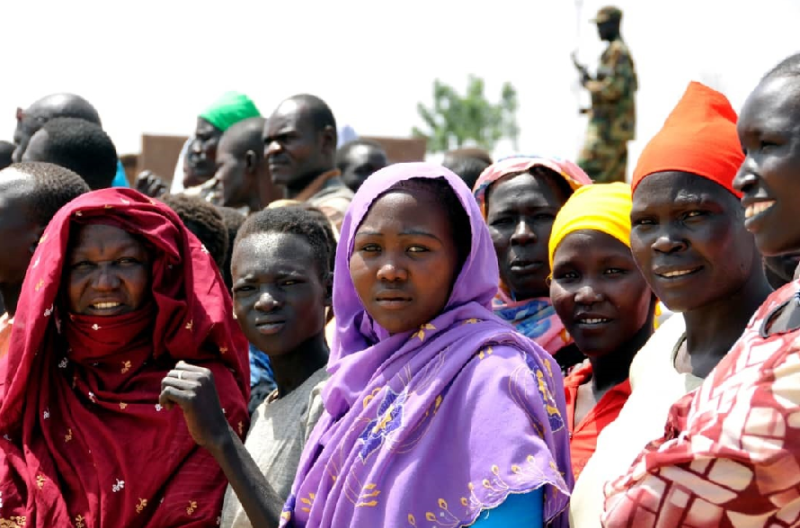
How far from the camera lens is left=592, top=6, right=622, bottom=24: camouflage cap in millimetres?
10914

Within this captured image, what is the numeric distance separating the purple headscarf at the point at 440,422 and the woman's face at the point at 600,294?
0.72 m

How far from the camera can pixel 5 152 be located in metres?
7.32

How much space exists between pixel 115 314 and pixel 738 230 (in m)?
2.07

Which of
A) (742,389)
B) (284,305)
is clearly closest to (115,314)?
(284,305)

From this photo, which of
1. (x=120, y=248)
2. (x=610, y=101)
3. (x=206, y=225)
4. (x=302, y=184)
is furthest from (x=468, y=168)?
(x=610, y=101)

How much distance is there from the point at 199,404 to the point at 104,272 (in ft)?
2.52

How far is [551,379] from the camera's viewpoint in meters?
2.64

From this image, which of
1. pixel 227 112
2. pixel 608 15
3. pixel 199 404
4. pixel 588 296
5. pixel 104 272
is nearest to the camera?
pixel 199 404

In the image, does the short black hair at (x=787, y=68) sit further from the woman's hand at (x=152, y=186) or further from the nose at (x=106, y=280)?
the woman's hand at (x=152, y=186)

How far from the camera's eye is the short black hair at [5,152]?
725 centimetres

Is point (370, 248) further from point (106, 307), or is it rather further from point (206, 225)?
point (206, 225)

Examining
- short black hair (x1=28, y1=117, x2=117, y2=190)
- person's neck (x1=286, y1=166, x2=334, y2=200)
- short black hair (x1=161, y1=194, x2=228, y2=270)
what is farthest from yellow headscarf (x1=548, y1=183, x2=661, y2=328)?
person's neck (x1=286, y1=166, x2=334, y2=200)

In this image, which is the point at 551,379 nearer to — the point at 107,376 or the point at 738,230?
the point at 738,230

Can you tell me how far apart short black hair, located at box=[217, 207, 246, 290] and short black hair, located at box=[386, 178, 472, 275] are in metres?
2.29
